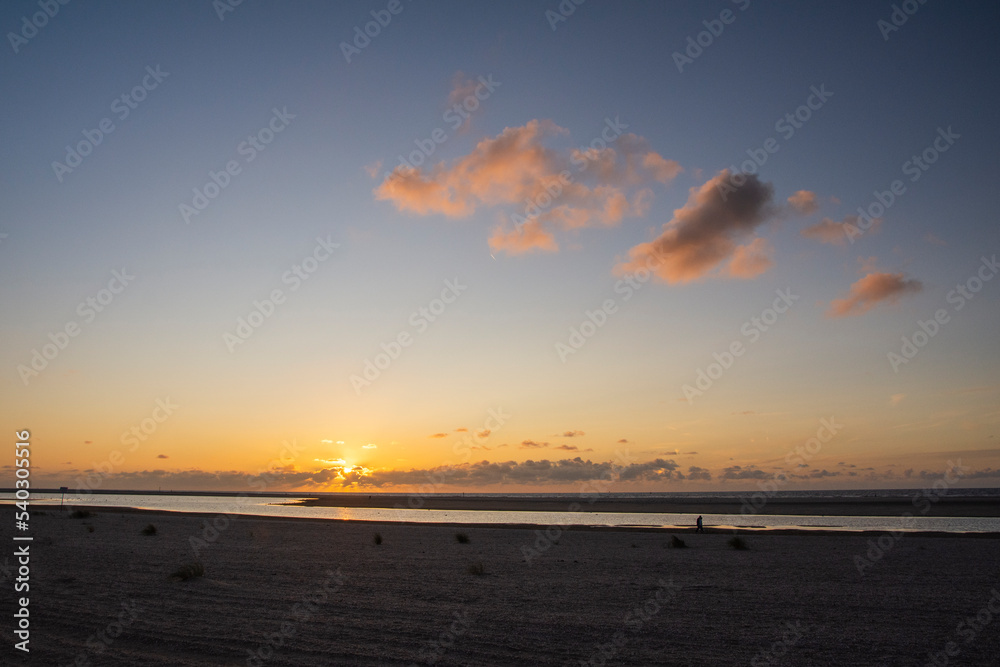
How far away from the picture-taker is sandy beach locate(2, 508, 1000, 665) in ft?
30.6

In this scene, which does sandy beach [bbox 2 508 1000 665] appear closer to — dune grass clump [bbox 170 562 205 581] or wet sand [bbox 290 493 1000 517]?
dune grass clump [bbox 170 562 205 581]

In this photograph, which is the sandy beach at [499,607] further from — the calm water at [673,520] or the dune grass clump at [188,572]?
Answer: the calm water at [673,520]

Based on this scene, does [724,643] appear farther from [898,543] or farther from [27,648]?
[898,543]

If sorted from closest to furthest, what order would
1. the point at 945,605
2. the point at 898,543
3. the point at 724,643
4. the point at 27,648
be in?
the point at 27,648, the point at 724,643, the point at 945,605, the point at 898,543

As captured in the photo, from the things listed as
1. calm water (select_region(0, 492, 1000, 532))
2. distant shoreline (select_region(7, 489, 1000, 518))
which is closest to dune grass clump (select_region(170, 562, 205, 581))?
calm water (select_region(0, 492, 1000, 532))

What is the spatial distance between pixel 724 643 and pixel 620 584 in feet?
20.1

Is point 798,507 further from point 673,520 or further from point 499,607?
point 499,607

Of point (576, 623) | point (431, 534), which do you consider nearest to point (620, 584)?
point (576, 623)

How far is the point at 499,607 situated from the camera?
12742mm

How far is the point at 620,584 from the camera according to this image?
15961 mm

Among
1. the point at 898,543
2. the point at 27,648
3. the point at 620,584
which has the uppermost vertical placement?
the point at 27,648

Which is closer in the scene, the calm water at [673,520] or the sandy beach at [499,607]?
the sandy beach at [499,607]

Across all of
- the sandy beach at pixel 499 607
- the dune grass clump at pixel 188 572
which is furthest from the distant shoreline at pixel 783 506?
the dune grass clump at pixel 188 572

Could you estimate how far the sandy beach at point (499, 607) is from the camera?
367 inches
